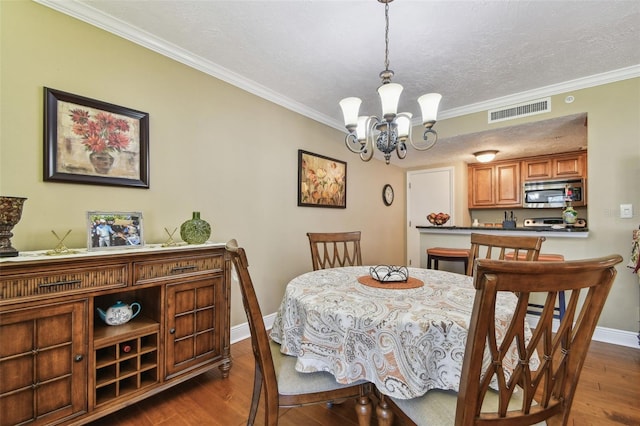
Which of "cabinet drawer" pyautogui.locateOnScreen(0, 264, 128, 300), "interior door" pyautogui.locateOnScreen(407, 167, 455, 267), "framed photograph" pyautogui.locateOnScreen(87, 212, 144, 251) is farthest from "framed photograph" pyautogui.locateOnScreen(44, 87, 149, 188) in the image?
"interior door" pyautogui.locateOnScreen(407, 167, 455, 267)

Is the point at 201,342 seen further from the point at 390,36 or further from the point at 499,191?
the point at 499,191

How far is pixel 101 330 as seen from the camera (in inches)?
60.6

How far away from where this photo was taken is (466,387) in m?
0.73

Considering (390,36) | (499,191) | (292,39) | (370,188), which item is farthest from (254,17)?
(499,191)

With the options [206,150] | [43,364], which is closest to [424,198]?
[206,150]

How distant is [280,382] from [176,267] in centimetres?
101

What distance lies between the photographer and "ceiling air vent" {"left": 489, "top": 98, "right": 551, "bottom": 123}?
280 cm

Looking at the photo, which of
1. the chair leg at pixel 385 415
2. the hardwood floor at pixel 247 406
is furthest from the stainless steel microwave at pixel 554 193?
the chair leg at pixel 385 415

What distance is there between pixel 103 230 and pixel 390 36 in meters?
2.28

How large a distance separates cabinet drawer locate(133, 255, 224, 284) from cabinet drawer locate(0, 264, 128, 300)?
0.27 ft

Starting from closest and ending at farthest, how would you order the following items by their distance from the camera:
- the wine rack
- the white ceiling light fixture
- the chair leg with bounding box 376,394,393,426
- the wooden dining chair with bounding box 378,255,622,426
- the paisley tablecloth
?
the wooden dining chair with bounding box 378,255,622,426 < the paisley tablecloth < the chair leg with bounding box 376,394,393,426 < the wine rack < the white ceiling light fixture

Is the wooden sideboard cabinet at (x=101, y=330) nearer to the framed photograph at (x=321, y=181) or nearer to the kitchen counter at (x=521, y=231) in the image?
the framed photograph at (x=321, y=181)

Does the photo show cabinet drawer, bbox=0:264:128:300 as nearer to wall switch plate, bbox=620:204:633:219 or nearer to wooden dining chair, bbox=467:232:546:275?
wooden dining chair, bbox=467:232:546:275

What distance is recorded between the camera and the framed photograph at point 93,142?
5.30 ft
